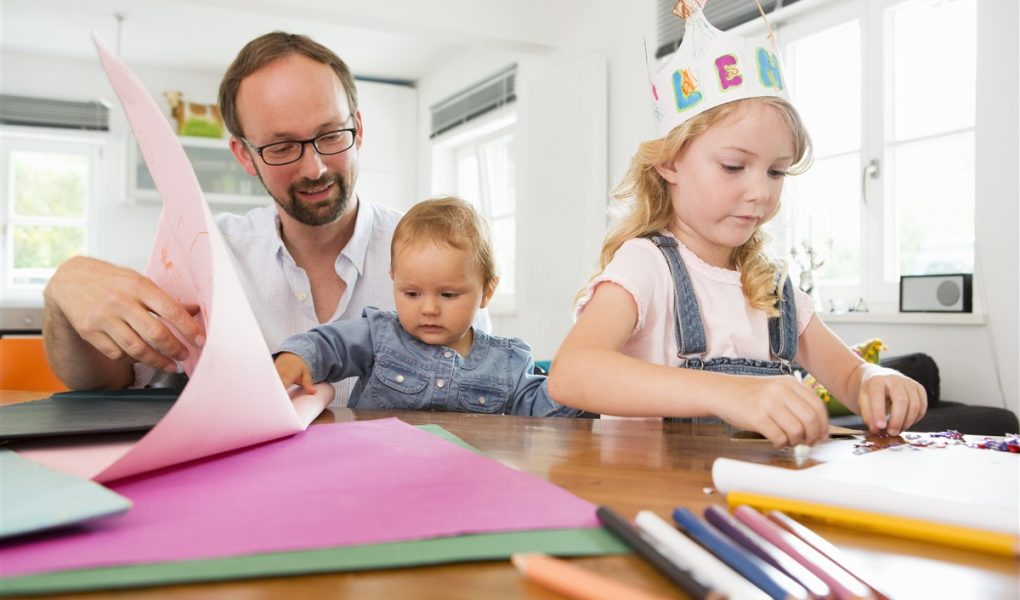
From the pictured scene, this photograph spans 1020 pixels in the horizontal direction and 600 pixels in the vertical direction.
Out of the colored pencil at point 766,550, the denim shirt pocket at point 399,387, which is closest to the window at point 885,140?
the denim shirt pocket at point 399,387

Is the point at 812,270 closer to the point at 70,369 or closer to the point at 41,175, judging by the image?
the point at 70,369

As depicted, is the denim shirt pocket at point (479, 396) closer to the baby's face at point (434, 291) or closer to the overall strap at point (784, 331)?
the baby's face at point (434, 291)

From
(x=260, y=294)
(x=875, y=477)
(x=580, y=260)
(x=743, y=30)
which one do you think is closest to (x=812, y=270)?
(x=743, y=30)

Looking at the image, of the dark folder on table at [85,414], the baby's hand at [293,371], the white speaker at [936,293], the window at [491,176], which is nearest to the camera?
the dark folder on table at [85,414]

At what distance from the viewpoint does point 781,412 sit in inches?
27.2

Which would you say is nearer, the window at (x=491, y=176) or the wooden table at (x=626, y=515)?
the wooden table at (x=626, y=515)

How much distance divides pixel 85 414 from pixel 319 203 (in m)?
1.01

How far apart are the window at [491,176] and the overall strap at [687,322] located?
14.6ft

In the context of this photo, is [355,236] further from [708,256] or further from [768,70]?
[768,70]

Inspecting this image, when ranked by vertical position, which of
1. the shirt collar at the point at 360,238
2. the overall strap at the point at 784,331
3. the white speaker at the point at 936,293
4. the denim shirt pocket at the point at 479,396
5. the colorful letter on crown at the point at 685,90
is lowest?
the denim shirt pocket at the point at 479,396

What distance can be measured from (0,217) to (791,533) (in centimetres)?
694

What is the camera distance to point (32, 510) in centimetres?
40

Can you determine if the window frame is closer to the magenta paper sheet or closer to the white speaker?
the white speaker

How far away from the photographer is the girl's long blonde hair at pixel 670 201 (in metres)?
1.18
